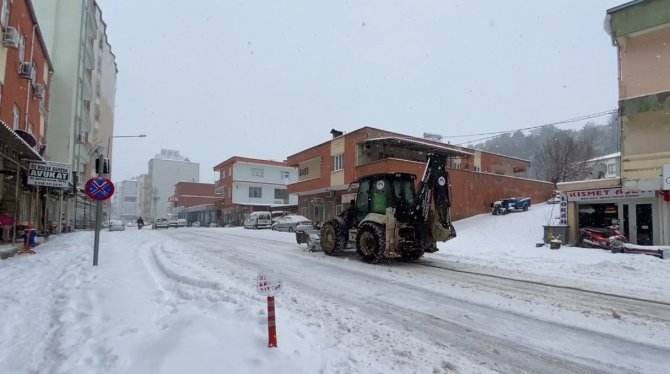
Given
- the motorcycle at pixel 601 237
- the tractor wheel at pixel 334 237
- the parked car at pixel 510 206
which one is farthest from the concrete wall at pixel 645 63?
the tractor wheel at pixel 334 237

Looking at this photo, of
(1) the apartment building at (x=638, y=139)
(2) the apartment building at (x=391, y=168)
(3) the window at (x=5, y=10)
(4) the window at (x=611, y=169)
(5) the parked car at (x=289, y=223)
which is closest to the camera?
(3) the window at (x=5, y=10)

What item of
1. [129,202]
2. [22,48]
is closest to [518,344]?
[22,48]

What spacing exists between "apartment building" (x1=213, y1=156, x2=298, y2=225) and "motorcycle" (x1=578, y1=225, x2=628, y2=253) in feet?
134

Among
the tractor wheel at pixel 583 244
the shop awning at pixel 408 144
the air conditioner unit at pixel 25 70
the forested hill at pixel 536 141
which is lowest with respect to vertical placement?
the tractor wheel at pixel 583 244

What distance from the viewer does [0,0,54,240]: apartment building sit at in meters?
13.5

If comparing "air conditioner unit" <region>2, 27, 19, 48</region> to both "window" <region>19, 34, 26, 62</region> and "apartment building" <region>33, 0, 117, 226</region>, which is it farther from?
"apartment building" <region>33, 0, 117, 226</region>

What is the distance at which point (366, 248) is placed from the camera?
11.5 meters

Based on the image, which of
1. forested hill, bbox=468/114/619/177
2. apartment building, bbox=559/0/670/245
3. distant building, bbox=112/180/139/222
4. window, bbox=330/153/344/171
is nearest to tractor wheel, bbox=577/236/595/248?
apartment building, bbox=559/0/670/245

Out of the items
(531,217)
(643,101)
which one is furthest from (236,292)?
(531,217)

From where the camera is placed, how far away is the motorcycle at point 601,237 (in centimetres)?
1458

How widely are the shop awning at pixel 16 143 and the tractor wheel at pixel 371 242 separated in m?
9.37

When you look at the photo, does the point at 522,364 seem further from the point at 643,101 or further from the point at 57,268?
the point at 643,101

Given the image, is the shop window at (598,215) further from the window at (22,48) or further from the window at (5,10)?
the window at (22,48)

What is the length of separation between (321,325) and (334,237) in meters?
7.92
